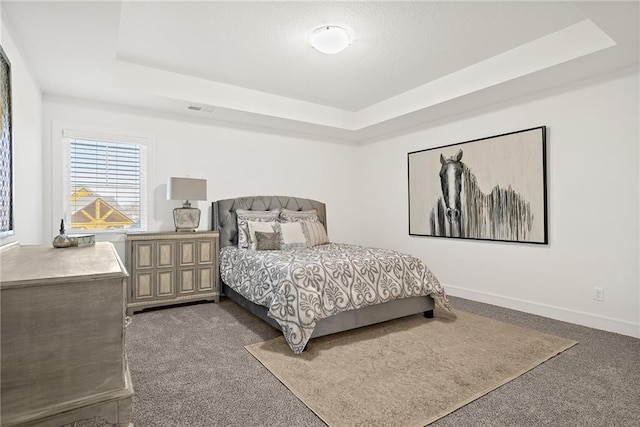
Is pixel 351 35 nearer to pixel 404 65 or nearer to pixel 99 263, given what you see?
pixel 404 65

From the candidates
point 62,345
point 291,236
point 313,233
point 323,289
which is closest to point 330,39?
point 323,289

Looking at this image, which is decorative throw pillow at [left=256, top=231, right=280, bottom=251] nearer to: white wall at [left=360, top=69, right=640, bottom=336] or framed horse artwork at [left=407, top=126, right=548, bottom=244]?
framed horse artwork at [left=407, top=126, right=548, bottom=244]

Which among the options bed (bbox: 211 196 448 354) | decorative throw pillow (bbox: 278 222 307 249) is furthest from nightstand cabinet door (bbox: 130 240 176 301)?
decorative throw pillow (bbox: 278 222 307 249)

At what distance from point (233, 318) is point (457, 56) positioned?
3.44m

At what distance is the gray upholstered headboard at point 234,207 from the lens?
4547 mm

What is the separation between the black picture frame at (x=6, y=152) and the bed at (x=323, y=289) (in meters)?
1.80

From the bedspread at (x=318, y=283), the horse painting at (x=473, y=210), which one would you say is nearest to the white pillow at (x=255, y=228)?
the bedspread at (x=318, y=283)

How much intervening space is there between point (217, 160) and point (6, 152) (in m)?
2.70

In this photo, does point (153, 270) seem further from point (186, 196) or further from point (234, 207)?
point (234, 207)

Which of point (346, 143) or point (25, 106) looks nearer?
point (25, 106)

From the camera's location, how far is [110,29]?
7.99ft

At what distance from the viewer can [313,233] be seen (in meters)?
4.52

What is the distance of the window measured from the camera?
388 centimetres

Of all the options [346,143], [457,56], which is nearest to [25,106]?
[457,56]
